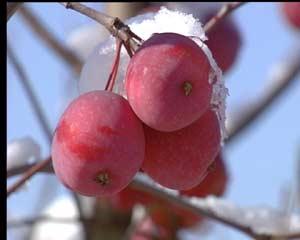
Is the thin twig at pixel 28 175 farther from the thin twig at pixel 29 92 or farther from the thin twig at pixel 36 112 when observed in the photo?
the thin twig at pixel 29 92

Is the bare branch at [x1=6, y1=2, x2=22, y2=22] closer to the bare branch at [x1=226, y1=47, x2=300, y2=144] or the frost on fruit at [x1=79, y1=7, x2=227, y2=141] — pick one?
the frost on fruit at [x1=79, y1=7, x2=227, y2=141]

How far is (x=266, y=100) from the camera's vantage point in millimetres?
2203

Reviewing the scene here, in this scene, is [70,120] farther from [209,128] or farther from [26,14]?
[26,14]

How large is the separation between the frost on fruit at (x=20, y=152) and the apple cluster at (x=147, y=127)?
0.39 m

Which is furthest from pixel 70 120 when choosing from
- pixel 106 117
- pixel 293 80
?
pixel 293 80

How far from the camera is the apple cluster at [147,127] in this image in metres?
0.76

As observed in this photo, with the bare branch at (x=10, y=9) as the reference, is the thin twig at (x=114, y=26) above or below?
below

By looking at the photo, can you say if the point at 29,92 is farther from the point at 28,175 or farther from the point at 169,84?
the point at 169,84

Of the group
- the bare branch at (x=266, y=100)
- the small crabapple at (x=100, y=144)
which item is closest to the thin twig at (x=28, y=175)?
the small crabapple at (x=100, y=144)

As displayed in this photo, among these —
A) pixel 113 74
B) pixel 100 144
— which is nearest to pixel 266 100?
pixel 113 74

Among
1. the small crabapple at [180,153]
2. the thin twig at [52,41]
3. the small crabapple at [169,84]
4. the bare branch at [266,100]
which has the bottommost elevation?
the bare branch at [266,100]

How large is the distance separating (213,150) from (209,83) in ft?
0.25

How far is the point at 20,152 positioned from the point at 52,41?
0.83 meters

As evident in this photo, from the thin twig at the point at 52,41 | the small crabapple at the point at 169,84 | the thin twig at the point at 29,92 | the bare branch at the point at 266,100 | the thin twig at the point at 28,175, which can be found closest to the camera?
the small crabapple at the point at 169,84
